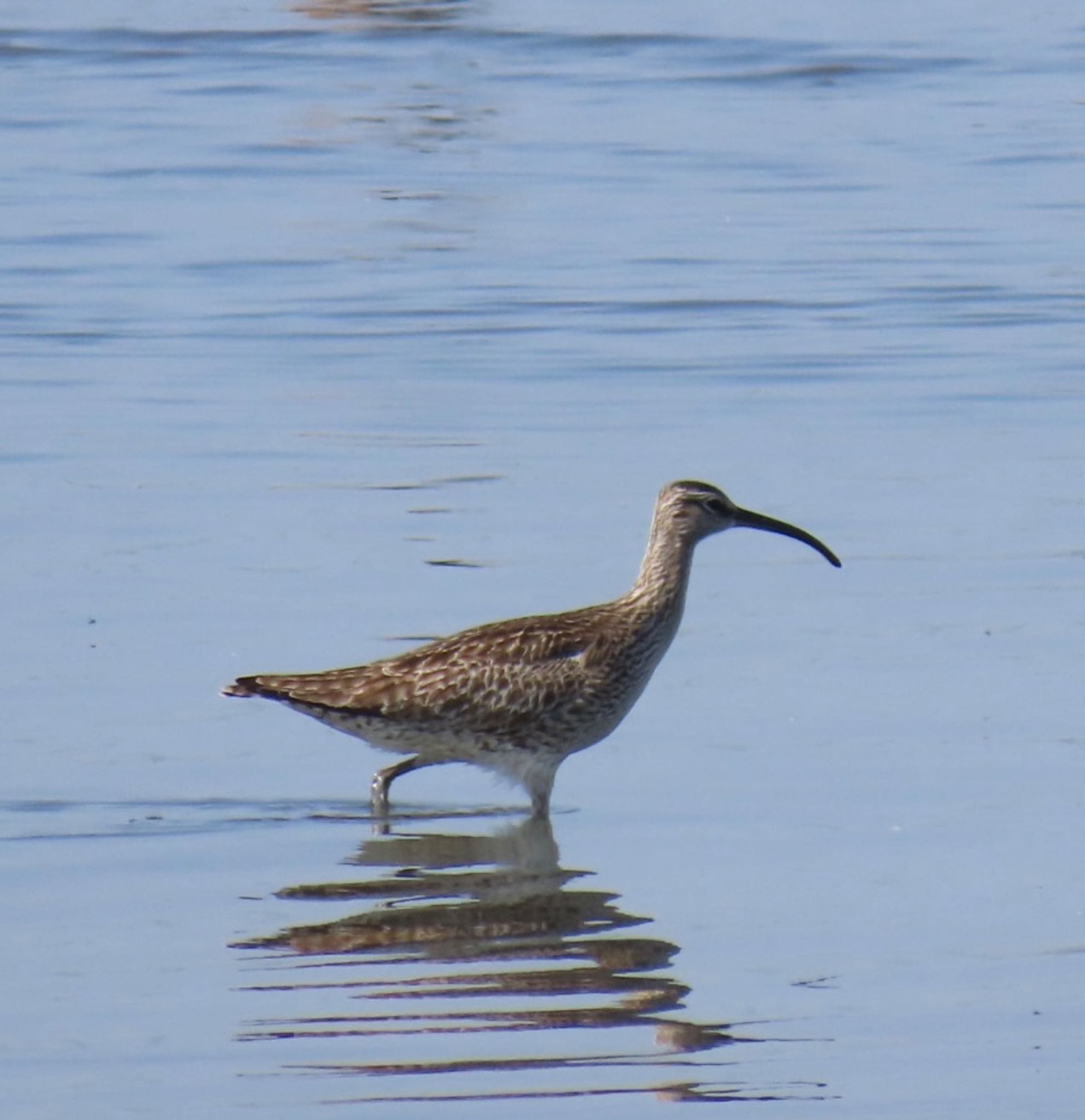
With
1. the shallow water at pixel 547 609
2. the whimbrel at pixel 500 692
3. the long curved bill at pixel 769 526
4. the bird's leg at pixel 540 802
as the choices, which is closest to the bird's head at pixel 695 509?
the long curved bill at pixel 769 526

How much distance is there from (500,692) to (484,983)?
2136mm

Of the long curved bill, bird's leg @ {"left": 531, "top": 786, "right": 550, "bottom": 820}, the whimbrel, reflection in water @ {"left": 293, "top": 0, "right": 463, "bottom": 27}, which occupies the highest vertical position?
reflection in water @ {"left": 293, "top": 0, "right": 463, "bottom": 27}

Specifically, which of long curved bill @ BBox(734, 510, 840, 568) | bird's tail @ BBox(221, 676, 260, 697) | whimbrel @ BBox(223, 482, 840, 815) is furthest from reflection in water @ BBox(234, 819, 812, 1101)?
long curved bill @ BBox(734, 510, 840, 568)

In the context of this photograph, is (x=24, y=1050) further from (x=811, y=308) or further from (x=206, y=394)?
(x=811, y=308)

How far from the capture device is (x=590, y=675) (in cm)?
929

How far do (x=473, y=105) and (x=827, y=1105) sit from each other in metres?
21.3

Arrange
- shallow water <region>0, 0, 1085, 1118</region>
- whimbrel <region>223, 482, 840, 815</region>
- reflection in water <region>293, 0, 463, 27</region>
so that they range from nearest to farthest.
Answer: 1. shallow water <region>0, 0, 1085, 1118</region>
2. whimbrel <region>223, 482, 840, 815</region>
3. reflection in water <region>293, 0, 463, 27</region>

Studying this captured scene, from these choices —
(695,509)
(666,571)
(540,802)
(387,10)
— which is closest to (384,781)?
(540,802)

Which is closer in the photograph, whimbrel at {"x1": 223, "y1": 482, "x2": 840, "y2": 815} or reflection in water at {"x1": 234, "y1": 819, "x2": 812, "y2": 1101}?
reflection in water at {"x1": 234, "y1": 819, "x2": 812, "y2": 1101}

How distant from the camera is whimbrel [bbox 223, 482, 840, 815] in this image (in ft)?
30.0

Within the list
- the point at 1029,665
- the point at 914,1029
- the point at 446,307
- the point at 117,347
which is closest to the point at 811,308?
the point at 446,307

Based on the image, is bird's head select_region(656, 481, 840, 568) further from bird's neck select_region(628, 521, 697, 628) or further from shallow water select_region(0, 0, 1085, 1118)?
shallow water select_region(0, 0, 1085, 1118)

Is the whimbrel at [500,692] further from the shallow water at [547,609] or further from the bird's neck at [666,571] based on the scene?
the shallow water at [547,609]

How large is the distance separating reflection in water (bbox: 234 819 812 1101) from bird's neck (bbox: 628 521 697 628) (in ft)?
4.02
